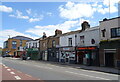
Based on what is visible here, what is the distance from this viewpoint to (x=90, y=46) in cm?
3019

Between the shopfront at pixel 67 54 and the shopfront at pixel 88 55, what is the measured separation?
6.00ft

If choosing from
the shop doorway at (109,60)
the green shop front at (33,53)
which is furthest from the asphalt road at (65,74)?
the green shop front at (33,53)

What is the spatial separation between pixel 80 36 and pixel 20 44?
65.9m

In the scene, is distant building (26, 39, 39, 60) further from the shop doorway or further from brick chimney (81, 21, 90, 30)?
the shop doorway

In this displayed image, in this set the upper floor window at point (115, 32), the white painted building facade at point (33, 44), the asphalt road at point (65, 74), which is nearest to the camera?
the asphalt road at point (65, 74)

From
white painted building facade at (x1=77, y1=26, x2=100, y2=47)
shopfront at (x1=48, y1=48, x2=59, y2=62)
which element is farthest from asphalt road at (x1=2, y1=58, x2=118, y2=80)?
shopfront at (x1=48, y1=48, x2=59, y2=62)

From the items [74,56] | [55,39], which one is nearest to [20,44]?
[55,39]

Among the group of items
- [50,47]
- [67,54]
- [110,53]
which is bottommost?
[67,54]

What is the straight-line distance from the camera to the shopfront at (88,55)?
95.8ft

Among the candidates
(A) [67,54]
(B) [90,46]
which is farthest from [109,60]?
(A) [67,54]

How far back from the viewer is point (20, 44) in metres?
95.2

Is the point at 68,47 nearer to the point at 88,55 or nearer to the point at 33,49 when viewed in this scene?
the point at 88,55

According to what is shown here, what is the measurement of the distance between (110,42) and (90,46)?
4624 mm

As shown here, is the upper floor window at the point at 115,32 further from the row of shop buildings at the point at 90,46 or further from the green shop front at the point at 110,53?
the green shop front at the point at 110,53
